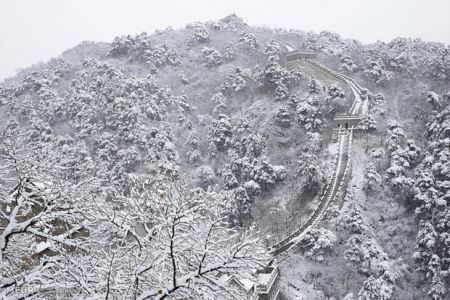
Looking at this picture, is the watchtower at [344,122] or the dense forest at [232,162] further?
the watchtower at [344,122]

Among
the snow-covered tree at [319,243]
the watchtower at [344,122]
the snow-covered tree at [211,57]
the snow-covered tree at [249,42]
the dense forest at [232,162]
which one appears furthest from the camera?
the snow-covered tree at [249,42]

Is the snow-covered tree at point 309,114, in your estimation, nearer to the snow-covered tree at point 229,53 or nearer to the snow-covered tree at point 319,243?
the snow-covered tree at point 319,243

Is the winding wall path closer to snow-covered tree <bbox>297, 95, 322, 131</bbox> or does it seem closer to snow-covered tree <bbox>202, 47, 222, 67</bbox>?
snow-covered tree <bbox>297, 95, 322, 131</bbox>

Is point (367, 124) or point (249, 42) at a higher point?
point (249, 42)

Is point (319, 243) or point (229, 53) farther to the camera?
point (229, 53)

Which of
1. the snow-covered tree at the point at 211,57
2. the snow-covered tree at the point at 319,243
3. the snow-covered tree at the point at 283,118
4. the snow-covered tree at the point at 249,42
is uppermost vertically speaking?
the snow-covered tree at the point at 249,42

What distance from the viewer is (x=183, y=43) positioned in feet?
257

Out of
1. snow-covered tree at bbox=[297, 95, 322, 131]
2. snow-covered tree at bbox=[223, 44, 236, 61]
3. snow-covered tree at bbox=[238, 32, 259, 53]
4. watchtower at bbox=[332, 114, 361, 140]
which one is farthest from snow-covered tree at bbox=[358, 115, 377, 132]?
snow-covered tree at bbox=[223, 44, 236, 61]

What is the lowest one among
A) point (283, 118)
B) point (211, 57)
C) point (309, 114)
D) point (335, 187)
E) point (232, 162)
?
point (335, 187)

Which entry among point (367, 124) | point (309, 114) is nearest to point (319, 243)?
point (367, 124)

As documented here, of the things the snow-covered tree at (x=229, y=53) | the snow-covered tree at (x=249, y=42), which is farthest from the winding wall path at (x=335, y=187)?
the snow-covered tree at (x=229, y=53)

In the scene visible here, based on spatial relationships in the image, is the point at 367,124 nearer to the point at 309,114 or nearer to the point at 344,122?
the point at 344,122

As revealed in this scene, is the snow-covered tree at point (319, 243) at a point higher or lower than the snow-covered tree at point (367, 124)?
lower

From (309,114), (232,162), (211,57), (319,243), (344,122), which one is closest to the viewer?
(319,243)
